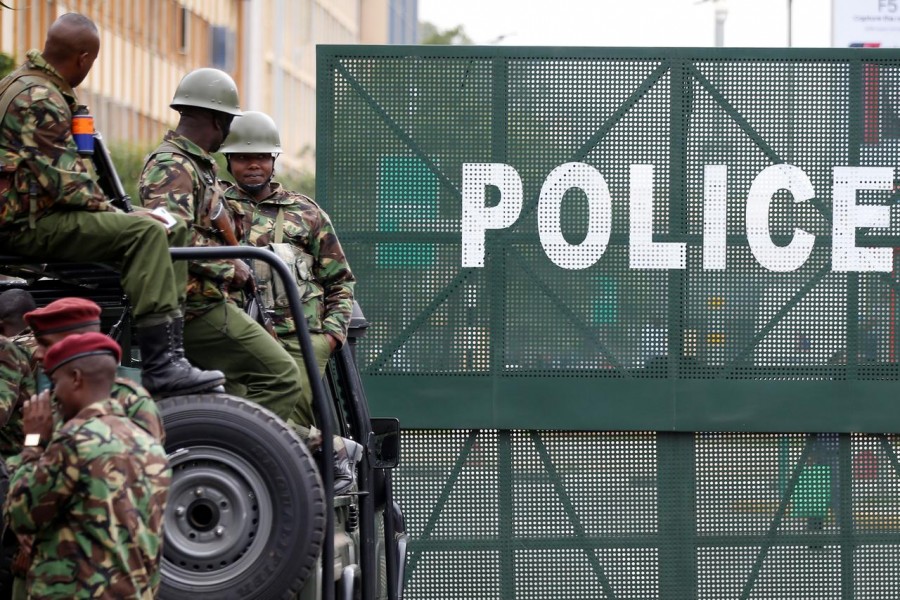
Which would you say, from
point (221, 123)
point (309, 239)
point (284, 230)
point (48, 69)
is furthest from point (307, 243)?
point (48, 69)

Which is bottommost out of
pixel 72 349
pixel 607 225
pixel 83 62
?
pixel 72 349

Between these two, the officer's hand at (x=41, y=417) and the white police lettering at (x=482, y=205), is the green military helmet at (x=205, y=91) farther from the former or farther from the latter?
the white police lettering at (x=482, y=205)

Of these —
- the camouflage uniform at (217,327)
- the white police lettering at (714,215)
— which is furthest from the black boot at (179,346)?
the white police lettering at (714,215)

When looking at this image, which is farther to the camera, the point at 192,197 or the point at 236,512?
the point at 192,197

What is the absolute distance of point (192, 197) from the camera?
19.4 ft

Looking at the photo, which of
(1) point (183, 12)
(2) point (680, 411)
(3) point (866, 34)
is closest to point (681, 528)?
(2) point (680, 411)

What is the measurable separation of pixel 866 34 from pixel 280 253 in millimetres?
16421

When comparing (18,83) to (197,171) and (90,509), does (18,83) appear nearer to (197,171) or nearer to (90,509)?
(197,171)

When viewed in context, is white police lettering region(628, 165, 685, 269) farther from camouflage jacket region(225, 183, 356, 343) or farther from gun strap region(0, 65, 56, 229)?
gun strap region(0, 65, 56, 229)

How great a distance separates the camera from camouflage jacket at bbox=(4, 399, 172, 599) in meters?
4.31

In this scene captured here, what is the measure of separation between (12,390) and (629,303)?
5.16 metres

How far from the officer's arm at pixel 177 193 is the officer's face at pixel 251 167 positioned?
5.05ft

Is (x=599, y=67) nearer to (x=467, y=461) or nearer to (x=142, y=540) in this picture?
(x=467, y=461)

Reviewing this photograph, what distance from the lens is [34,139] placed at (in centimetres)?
514
